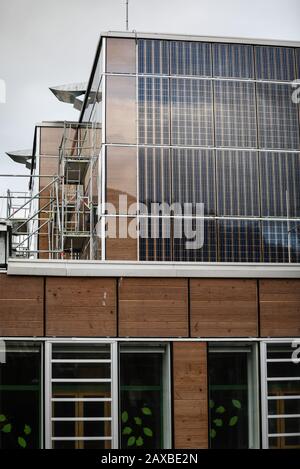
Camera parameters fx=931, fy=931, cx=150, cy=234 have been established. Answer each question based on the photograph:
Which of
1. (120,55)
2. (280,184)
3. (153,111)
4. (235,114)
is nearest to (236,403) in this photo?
(280,184)

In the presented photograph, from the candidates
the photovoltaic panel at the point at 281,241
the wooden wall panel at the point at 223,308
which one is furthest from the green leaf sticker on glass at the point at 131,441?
the photovoltaic panel at the point at 281,241

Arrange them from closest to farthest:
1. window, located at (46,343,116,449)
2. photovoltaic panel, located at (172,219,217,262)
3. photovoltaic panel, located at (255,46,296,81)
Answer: window, located at (46,343,116,449) → photovoltaic panel, located at (172,219,217,262) → photovoltaic panel, located at (255,46,296,81)

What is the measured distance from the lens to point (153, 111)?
3438 centimetres

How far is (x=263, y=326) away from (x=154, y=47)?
57.9ft

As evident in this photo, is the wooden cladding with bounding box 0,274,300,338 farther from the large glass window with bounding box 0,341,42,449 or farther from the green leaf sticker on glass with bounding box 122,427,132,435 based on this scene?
the green leaf sticker on glass with bounding box 122,427,132,435

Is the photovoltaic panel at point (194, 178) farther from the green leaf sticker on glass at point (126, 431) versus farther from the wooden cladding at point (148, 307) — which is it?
the green leaf sticker on glass at point (126, 431)

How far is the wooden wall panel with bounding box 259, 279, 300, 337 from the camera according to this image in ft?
66.7

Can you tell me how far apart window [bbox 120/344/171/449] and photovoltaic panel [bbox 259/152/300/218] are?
52.4ft

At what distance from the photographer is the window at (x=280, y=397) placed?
781 inches

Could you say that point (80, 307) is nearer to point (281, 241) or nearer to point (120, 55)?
point (281, 241)

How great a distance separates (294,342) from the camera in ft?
66.5

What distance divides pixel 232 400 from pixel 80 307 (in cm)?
379

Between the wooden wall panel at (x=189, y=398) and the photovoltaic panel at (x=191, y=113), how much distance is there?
15.6m

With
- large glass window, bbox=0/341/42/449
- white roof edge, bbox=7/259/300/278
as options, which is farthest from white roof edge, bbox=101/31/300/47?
large glass window, bbox=0/341/42/449
